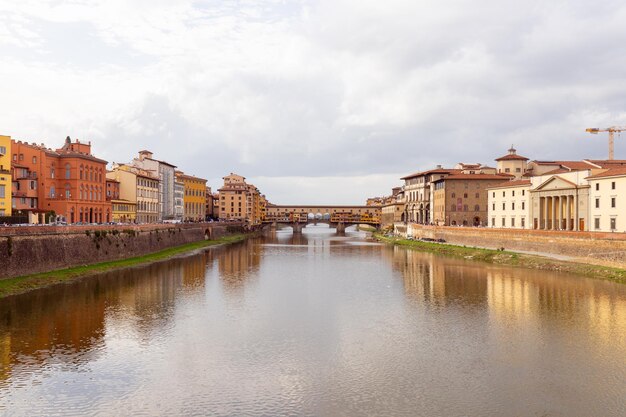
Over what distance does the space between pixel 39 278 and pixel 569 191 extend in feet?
211

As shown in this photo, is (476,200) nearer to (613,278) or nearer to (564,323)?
(613,278)

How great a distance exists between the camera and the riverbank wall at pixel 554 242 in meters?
50.8

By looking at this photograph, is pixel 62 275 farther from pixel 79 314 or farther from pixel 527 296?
pixel 527 296

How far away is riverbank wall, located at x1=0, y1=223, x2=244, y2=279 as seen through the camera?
41.8 metres

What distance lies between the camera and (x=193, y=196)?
5522 inches

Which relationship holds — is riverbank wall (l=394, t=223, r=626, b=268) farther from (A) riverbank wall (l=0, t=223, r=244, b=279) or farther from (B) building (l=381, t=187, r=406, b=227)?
(B) building (l=381, t=187, r=406, b=227)

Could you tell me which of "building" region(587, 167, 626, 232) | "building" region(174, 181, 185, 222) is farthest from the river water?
"building" region(174, 181, 185, 222)

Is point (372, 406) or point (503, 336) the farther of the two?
point (503, 336)

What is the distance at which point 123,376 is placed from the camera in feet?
68.3

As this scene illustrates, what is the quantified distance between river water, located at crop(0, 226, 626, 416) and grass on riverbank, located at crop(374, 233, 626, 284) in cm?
325

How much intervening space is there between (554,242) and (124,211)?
68836 millimetres

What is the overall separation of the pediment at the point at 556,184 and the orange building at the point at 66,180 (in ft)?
220

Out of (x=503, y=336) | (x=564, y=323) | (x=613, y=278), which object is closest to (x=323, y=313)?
(x=503, y=336)

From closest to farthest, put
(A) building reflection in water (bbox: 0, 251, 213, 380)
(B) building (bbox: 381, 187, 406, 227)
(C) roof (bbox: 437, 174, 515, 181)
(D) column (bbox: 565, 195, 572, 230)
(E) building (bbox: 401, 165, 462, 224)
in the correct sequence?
1. (A) building reflection in water (bbox: 0, 251, 213, 380)
2. (D) column (bbox: 565, 195, 572, 230)
3. (C) roof (bbox: 437, 174, 515, 181)
4. (E) building (bbox: 401, 165, 462, 224)
5. (B) building (bbox: 381, 187, 406, 227)
